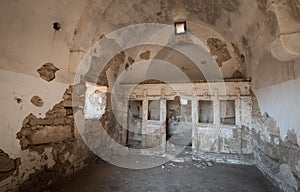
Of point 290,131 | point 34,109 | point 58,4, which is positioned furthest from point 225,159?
point 58,4

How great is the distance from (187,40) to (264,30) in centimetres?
237

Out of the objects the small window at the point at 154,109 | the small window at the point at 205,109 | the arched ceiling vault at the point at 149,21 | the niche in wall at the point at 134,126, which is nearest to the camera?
the arched ceiling vault at the point at 149,21

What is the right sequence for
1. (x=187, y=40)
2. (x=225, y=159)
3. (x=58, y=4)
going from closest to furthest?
(x=58, y=4)
(x=225, y=159)
(x=187, y=40)

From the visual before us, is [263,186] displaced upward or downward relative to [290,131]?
downward

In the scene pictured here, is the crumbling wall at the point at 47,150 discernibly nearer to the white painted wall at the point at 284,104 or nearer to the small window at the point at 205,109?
the white painted wall at the point at 284,104

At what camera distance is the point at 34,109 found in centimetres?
261

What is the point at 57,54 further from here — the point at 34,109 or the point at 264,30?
the point at 264,30

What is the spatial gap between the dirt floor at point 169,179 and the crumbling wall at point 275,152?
200 mm

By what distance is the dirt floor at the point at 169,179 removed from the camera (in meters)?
2.74

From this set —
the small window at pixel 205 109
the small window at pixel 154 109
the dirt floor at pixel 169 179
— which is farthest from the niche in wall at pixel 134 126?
the small window at pixel 205 109

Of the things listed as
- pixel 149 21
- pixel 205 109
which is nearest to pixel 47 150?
pixel 149 21

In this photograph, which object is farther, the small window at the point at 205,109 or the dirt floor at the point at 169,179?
the small window at the point at 205,109

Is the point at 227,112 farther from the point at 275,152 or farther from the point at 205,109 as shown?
the point at 275,152

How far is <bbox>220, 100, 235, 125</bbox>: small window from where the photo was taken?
4695mm
